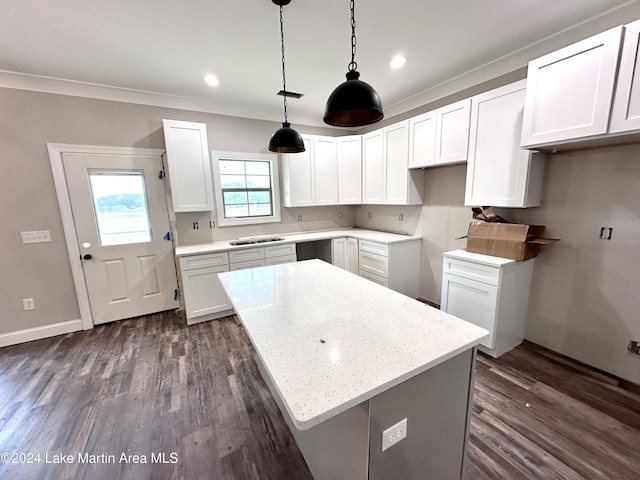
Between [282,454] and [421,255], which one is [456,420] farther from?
[421,255]

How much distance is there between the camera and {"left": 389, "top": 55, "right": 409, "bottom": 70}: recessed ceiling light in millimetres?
2402

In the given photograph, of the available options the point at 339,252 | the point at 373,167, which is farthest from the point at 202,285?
the point at 373,167

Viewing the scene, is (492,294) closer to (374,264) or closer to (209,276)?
(374,264)

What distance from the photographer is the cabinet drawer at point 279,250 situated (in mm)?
3406

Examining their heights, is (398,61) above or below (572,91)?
above

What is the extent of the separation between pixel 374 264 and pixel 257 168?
231cm

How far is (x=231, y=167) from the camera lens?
12.1 ft

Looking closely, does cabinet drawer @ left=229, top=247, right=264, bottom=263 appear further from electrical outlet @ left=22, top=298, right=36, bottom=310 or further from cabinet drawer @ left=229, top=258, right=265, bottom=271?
electrical outlet @ left=22, top=298, right=36, bottom=310

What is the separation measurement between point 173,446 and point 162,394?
21.8 inches

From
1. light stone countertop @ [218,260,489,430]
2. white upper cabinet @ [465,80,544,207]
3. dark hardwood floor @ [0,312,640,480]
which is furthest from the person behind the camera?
white upper cabinet @ [465,80,544,207]

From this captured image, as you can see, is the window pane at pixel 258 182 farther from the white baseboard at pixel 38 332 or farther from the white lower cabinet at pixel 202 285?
the white baseboard at pixel 38 332

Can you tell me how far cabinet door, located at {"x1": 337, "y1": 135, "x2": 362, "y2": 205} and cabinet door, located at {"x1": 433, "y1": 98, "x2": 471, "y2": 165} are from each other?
4.57ft

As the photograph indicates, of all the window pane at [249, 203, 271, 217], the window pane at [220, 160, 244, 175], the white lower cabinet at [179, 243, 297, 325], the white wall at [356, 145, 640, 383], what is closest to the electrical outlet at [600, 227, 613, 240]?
the white wall at [356, 145, 640, 383]

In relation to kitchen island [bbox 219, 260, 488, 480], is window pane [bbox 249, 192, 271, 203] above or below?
above
